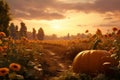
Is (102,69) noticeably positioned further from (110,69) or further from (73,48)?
(73,48)

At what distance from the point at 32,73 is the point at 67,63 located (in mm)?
4386

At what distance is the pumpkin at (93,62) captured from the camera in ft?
31.8

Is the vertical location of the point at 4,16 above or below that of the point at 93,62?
above

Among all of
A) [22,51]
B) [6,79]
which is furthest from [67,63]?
[6,79]

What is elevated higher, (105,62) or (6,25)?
(6,25)

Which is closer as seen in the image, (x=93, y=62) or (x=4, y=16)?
(x=93, y=62)

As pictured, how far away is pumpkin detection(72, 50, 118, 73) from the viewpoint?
9688 millimetres

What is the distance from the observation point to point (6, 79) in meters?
8.33

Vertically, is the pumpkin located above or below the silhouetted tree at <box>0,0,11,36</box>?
below

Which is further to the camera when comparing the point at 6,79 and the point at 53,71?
the point at 53,71

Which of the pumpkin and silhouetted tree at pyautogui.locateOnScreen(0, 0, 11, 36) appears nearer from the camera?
the pumpkin

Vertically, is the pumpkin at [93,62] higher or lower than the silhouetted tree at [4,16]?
lower

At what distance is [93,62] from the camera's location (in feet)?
32.6

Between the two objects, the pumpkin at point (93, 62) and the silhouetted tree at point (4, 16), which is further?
the silhouetted tree at point (4, 16)
